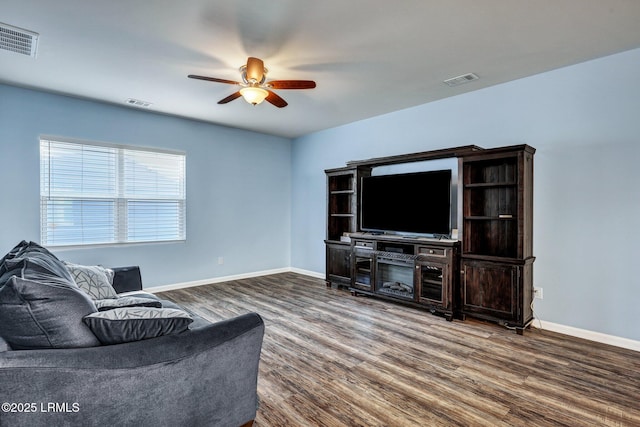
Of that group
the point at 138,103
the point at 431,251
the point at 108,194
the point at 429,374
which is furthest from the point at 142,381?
the point at 138,103

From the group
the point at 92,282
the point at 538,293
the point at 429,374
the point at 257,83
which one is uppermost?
the point at 257,83

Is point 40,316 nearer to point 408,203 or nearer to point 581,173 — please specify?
point 408,203

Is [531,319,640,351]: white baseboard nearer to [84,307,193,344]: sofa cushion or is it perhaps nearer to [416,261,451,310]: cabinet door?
[416,261,451,310]: cabinet door

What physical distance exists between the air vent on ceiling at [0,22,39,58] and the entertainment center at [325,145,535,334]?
3.72 m

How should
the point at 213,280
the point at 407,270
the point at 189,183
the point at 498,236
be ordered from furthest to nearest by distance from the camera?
the point at 213,280, the point at 189,183, the point at 407,270, the point at 498,236

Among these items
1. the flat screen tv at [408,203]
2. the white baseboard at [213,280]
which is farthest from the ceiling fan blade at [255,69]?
the white baseboard at [213,280]

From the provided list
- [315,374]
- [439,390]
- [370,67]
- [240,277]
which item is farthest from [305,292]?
[370,67]

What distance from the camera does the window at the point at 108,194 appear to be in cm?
414

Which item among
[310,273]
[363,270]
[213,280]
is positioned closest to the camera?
[363,270]

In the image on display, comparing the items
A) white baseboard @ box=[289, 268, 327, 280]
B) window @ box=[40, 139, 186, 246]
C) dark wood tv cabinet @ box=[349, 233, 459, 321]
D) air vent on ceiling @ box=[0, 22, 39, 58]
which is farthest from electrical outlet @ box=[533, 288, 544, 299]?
air vent on ceiling @ box=[0, 22, 39, 58]

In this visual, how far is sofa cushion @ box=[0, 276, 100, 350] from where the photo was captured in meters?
1.20

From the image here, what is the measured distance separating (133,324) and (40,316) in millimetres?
319

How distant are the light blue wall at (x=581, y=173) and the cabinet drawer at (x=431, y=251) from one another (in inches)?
37.4

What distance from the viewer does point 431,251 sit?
3.85 meters
